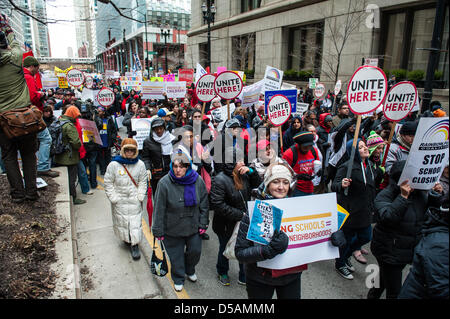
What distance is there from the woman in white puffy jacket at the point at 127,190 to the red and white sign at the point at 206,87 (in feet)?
15.1

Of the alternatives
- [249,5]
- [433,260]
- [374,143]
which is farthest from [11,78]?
[249,5]

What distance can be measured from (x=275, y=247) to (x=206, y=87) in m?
6.89

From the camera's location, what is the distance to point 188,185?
3.76 m

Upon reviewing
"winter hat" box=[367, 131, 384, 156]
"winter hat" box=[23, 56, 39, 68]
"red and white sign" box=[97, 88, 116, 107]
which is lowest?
"winter hat" box=[367, 131, 384, 156]

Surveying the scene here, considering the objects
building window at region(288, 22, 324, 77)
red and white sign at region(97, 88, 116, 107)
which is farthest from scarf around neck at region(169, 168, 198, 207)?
building window at region(288, 22, 324, 77)

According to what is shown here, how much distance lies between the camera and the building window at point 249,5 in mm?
29189

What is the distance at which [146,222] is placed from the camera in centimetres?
599

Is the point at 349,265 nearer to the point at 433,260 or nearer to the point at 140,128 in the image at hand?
the point at 433,260

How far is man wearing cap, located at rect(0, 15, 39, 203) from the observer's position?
412 centimetres

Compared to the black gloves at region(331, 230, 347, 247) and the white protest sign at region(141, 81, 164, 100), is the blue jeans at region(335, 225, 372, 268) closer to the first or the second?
the black gloves at region(331, 230, 347, 247)

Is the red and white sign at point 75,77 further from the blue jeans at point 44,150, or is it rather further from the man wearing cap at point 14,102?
the man wearing cap at point 14,102

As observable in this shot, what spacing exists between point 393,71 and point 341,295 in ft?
55.3

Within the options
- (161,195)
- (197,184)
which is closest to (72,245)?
(161,195)

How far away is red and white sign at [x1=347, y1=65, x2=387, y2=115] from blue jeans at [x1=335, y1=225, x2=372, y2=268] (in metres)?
1.70
